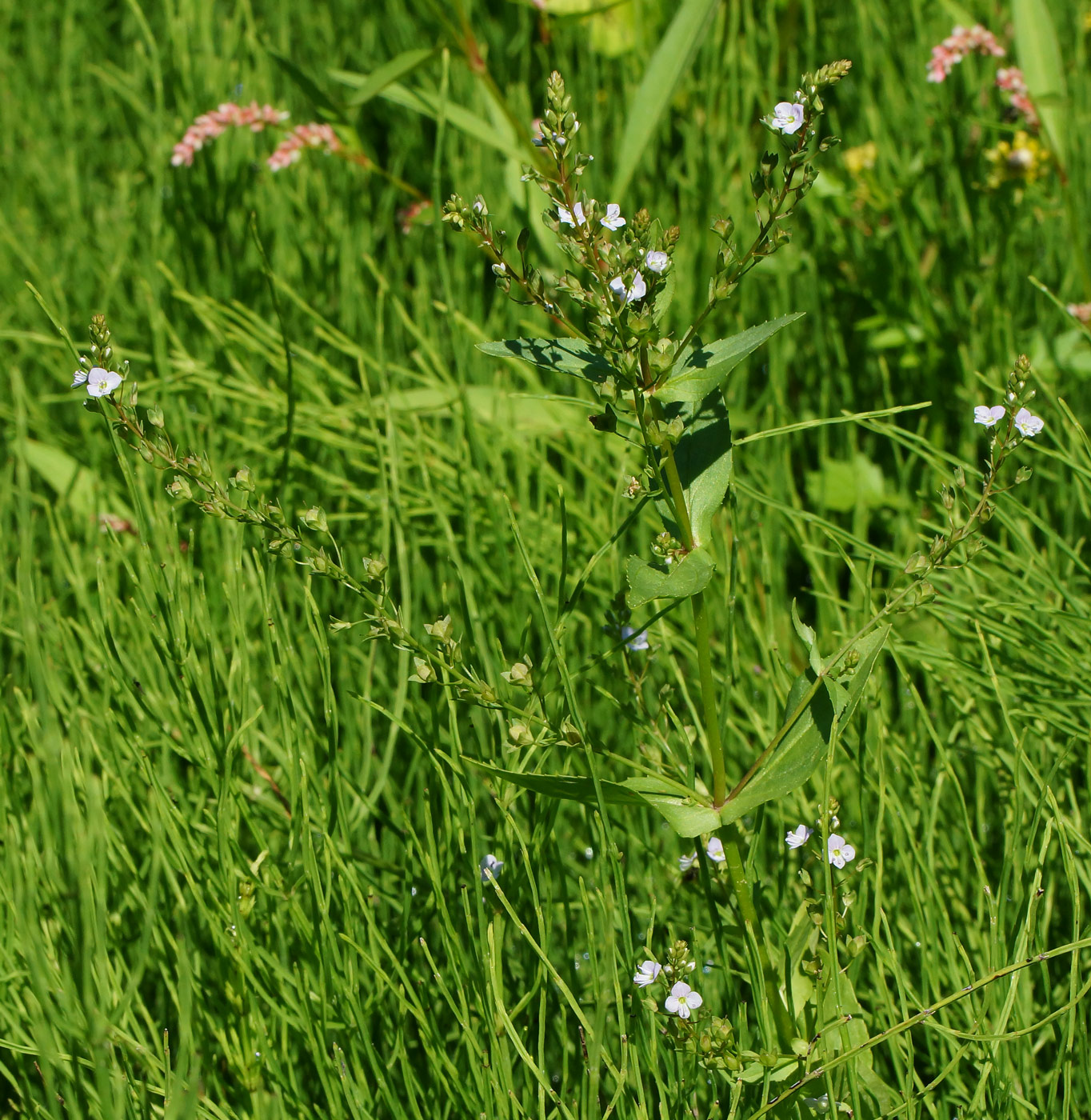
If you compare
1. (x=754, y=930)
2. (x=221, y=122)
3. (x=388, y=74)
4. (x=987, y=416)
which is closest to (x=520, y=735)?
(x=754, y=930)

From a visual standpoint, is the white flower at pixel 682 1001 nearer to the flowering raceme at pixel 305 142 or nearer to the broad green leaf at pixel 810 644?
the broad green leaf at pixel 810 644

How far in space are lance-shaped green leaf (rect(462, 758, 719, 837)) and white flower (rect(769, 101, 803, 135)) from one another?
1.73ft

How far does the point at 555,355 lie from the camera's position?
949 mm

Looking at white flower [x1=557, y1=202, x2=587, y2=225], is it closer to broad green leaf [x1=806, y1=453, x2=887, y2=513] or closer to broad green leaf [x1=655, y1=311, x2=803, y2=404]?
broad green leaf [x1=655, y1=311, x2=803, y2=404]

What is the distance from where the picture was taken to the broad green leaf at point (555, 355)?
0.91 meters

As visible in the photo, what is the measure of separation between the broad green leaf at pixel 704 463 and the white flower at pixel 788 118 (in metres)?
0.23

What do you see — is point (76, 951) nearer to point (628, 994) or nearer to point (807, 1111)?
point (628, 994)

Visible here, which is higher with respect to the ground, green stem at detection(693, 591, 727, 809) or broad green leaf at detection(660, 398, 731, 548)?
broad green leaf at detection(660, 398, 731, 548)

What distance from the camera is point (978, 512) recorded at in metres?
0.91

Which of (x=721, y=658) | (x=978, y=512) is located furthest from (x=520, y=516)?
(x=978, y=512)

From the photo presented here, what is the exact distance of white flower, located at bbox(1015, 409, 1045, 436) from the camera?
3.09 feet

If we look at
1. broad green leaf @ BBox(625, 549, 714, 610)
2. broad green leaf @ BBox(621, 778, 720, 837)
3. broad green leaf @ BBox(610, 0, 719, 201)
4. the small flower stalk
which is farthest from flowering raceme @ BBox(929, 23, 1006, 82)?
broad green leaf @ BBox(621, 778, 720, 837)

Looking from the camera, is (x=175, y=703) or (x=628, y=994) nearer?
(x=628, y=994)

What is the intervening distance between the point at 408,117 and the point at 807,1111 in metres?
2.15
